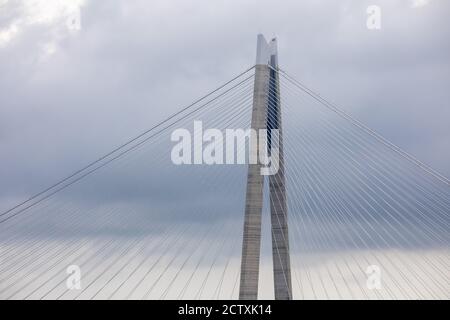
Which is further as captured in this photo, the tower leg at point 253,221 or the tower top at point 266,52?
the tower top at point 266,52

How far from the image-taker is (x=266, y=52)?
40.6m

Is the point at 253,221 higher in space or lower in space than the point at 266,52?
lower

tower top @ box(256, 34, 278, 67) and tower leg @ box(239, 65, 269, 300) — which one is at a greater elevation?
tower top @ box(256, 34, 278, 67)

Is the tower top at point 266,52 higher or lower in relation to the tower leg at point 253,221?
higher

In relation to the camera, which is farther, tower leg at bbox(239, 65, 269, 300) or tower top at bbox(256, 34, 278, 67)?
tower top at bbox(256, 34, 278, 67)

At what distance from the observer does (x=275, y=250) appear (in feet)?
124

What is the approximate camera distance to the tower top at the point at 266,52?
39844 mm

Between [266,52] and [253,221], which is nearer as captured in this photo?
[253,221]

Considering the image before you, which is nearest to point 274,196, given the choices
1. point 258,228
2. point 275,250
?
point 275,250

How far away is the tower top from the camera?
3984cm
